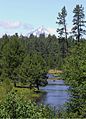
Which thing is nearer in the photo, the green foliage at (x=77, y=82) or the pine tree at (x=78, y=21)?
the green foliage at (x=77, y=82)

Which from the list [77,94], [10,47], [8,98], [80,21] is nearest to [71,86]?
[77,94]

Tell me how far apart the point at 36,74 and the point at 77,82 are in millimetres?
60303

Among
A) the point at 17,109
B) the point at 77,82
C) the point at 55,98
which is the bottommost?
the point at 55,98

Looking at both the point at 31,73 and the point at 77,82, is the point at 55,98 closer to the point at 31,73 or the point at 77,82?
the point at 31,73

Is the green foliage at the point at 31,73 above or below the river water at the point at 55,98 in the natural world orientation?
above

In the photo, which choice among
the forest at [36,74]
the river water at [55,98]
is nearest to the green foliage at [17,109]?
the forest at [36,74]

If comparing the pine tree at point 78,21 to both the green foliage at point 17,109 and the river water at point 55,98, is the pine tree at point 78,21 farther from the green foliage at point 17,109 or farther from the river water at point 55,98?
the green foliage at point 17,109

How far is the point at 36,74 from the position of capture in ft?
279

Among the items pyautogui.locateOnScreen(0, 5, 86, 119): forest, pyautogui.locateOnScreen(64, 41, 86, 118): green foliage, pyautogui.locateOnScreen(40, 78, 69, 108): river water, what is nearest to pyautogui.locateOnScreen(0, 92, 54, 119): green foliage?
pyautogui.locateOnScreen(0, 5, 86, 119): forest

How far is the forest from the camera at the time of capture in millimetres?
16875

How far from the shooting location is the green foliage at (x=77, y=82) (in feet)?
79.2

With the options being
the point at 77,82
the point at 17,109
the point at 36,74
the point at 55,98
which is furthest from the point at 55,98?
the point at 17,109

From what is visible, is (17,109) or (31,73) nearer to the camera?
(17,109)

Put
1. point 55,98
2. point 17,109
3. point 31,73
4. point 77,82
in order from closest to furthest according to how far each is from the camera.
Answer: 1. point 17,109
2. point 77,82
3. point 55,98
4. point 31,73
